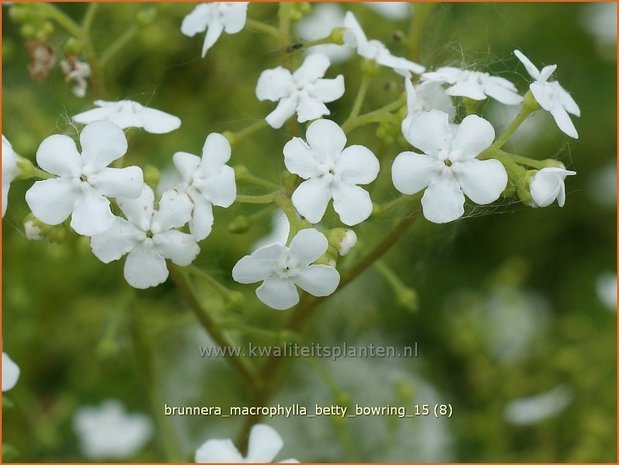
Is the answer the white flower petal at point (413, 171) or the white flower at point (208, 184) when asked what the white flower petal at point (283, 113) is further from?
the white flower petal at point (413, 171)

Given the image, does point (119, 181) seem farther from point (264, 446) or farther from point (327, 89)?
point (264, 446)

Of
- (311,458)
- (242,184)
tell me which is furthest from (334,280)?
(311,458)

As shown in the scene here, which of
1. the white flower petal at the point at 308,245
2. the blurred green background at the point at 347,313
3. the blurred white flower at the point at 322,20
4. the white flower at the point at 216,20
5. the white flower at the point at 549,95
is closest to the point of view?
the white flower petal at the point at 308,245

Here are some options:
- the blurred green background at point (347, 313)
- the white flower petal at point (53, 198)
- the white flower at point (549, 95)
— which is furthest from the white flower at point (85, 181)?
the blurred green background at point (347, 313)

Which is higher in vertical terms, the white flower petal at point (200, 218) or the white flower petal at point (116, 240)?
the white flower petal at point (200, 218)

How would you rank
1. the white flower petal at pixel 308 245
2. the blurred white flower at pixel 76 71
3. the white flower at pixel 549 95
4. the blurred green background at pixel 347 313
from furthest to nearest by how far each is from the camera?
1. the blurred green background at pixel 347 313
2. the blurred white flower at pixel 76 71
3. the white flower at pixel 549 95
4. the white flower petal at pixel 308 245

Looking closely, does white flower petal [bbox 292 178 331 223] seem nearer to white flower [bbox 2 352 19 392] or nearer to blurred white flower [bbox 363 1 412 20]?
white flower [bbox 2 352 19 392]

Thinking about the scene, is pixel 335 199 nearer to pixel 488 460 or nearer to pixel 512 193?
pixel 512 193
